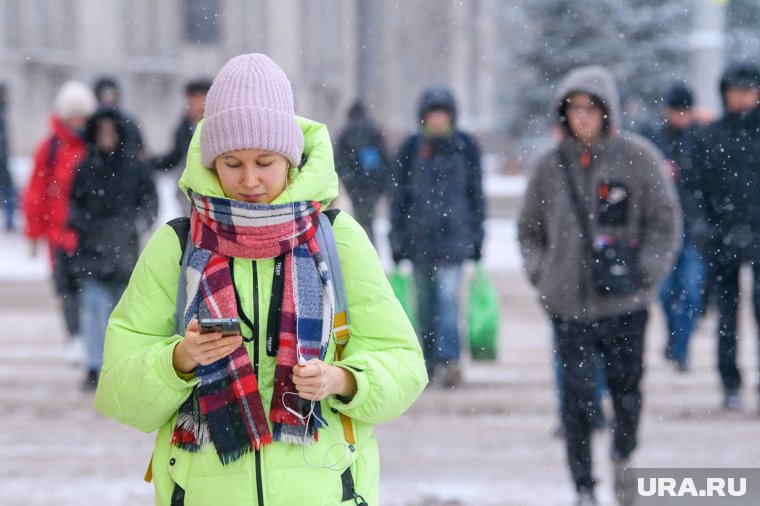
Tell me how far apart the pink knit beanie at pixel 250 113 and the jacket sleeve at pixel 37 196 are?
6.40m

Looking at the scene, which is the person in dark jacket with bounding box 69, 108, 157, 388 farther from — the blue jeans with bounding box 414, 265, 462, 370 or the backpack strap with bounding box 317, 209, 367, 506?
the backpack strap with bounding box 317, 209, 367, 506

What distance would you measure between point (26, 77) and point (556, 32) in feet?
34.4

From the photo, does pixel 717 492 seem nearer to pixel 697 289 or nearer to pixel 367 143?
pixel 697 289

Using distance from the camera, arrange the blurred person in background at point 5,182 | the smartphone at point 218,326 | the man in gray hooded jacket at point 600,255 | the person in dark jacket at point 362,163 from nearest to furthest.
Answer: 1. the smartphone at point 218,326
2. the man in gray hooded jacket at point 600,255
3. the person in dark jacket at point 362,163
4. the blurred person in background at point 5,182

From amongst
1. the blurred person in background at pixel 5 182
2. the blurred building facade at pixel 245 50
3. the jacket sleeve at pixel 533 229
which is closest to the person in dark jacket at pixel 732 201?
the jacket sleeve at pixel 533 229

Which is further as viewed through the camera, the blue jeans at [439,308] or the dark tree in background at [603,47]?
the dark tree in background at [603,47]

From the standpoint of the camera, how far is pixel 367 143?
1326 centimetres

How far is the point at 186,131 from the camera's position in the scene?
945cm

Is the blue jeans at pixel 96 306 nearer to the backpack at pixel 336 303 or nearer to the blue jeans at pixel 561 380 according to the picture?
the blue jeans at pixel 561 380

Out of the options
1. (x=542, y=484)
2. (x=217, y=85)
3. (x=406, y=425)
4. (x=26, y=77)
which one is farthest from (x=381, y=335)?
(x=26, y=77)

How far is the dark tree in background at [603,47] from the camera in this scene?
28234mm

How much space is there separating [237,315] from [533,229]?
11.1 feet

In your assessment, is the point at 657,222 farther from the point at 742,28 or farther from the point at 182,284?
the point at 742,28

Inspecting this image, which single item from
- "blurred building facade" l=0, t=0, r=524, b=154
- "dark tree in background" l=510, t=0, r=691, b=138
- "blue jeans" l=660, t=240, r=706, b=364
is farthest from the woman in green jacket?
"dark tree in background" l=510, t=0, r=691, b=138
